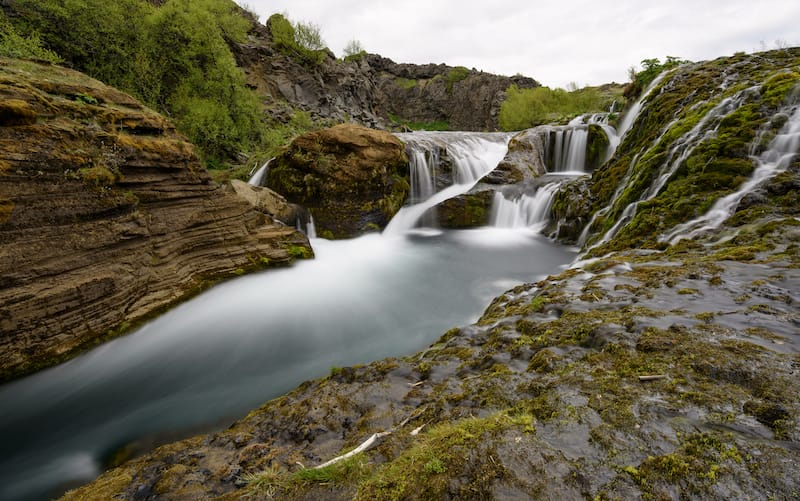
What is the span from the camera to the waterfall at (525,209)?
46.8ft

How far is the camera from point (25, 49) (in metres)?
10.9

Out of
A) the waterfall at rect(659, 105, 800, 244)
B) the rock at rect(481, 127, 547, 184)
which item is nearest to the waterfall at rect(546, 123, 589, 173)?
the rock at rect(481, 127, 547, 184)

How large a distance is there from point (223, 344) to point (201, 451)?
450 centimetres

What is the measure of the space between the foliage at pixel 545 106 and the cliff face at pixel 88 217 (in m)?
33.9

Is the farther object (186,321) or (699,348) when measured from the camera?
(186,321)

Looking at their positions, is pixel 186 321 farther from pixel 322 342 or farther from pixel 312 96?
pixel 312 96

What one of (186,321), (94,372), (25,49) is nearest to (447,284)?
(186,321)

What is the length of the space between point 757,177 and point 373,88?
5306 centimetres

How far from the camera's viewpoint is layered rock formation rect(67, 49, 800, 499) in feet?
5.18

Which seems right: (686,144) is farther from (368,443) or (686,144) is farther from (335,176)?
(335,176)

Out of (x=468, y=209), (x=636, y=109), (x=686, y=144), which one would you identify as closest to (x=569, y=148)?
(x=636, y=109)

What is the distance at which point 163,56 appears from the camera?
17594 millimetres

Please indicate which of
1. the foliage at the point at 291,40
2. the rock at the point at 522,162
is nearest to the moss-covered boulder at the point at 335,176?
the rock at the point at 522,162

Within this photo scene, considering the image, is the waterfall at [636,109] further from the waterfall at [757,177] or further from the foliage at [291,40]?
the foliage at [291,40]
